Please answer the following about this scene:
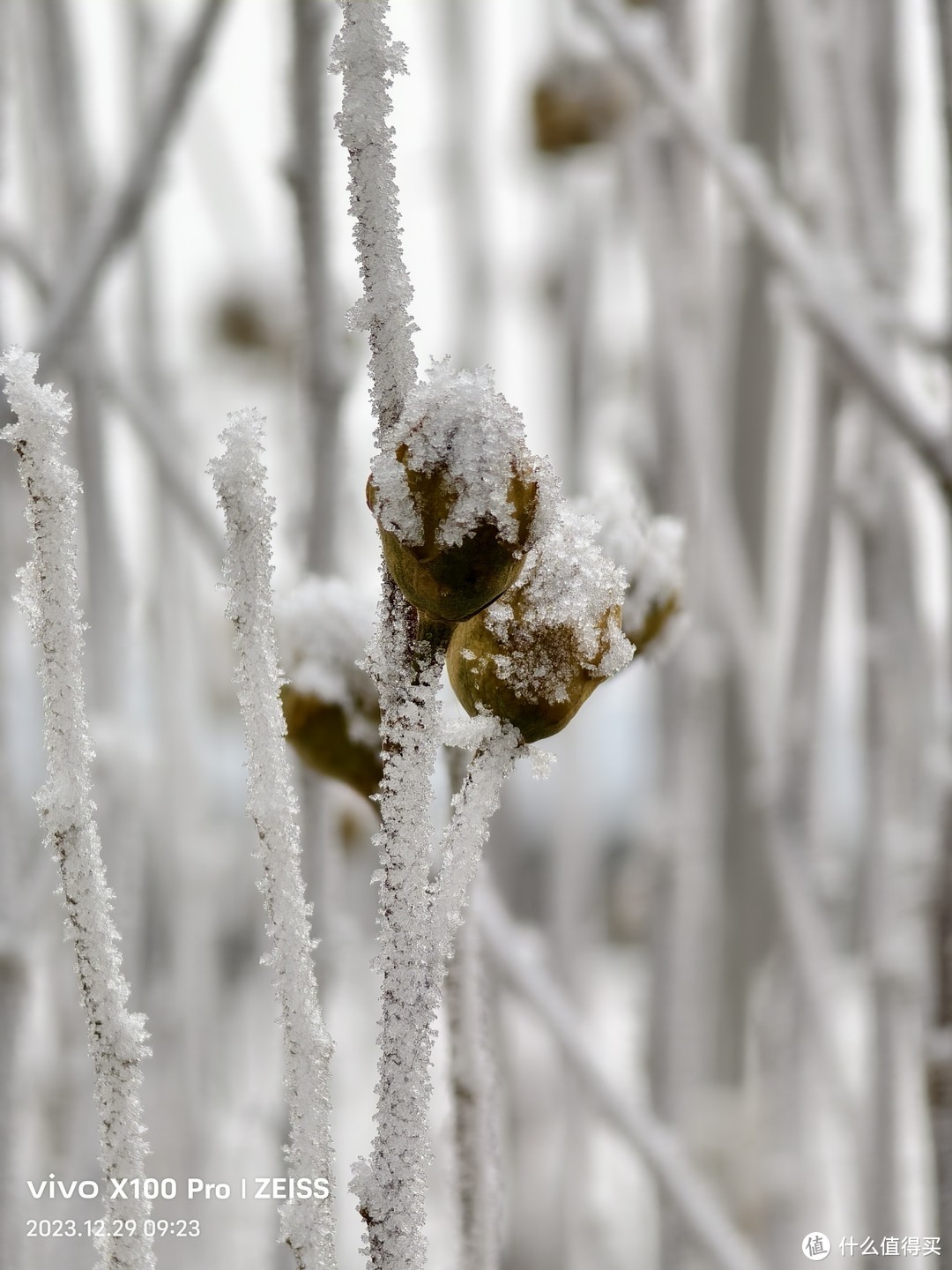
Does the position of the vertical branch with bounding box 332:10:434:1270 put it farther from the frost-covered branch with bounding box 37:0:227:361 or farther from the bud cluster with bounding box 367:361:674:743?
the frost-covered branch with bounding box 37:0:227:361

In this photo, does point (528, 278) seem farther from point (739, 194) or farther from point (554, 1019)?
point (554, 1019)

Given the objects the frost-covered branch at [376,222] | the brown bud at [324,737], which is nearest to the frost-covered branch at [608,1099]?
the brown bud at [324,737]

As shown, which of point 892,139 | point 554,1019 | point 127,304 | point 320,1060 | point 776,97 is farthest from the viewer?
point 776,97

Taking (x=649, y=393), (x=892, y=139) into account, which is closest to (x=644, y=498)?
(x=649, y=393)

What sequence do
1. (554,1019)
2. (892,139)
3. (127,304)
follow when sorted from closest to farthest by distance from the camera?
(554,1019), (892,139), (127,304)

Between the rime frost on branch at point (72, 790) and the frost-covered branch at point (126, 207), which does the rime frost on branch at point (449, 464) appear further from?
the frost-covered branch at point (126, 207)

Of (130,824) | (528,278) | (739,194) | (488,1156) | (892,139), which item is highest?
(528,278)

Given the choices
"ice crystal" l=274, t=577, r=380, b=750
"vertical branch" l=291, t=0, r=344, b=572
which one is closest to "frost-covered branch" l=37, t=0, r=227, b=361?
"vertical branch" l=291, t=0, r=344, b=572
